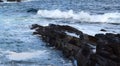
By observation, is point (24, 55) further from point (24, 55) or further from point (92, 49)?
point (92, 49)

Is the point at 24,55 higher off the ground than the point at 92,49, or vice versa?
the point at 92,49

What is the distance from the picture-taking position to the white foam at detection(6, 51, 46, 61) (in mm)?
13156

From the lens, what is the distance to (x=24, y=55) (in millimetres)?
13727

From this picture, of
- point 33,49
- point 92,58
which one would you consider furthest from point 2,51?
point 92,58

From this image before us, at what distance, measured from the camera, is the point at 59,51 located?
14.5 metres

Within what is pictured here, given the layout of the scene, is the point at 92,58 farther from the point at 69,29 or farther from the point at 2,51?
the point at 69,29

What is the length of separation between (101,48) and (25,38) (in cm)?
935

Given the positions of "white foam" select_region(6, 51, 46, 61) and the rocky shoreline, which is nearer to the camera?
the rocky shoreline

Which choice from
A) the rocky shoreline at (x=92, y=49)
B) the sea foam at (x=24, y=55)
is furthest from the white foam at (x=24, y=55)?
the rocky shoreline at (x=92, y=49)

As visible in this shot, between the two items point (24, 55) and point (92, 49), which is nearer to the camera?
point (92, 49)

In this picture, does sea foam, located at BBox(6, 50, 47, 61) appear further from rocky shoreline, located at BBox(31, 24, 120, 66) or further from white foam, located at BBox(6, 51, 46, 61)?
rocky shoreline, located at BBox(31, 24, 120, 66)

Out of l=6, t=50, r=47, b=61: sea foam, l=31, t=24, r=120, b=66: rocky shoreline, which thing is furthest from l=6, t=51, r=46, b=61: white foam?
l=31, t=24, r=120, b=66: rocky shoreline

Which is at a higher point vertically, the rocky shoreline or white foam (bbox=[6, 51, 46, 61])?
the rocky shoreline

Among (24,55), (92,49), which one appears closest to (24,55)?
(24,55)
